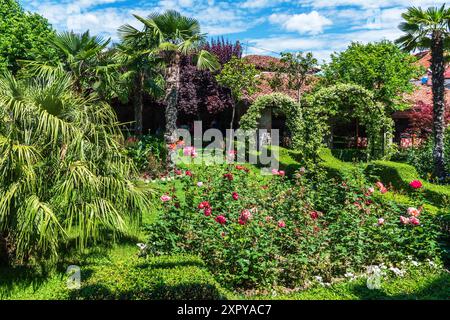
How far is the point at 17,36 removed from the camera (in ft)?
59.5

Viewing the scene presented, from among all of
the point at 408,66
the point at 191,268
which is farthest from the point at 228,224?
the point at 408,66

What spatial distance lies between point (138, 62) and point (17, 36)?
6746 millimetres

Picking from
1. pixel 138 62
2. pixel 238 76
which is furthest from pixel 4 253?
pixel 238 76

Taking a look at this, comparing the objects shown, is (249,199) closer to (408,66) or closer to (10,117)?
(10,117)

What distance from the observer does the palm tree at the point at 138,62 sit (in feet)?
46.8

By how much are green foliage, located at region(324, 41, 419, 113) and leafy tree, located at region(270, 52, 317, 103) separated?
143cm

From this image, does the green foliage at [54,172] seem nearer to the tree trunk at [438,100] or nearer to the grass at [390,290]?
the grass at [390,290]

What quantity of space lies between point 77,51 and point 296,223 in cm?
1016

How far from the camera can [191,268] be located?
506 centimetres

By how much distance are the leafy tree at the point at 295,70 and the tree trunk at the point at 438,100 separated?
7.55 m

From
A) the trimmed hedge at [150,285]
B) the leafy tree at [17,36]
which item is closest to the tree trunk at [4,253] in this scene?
the trimmed hedge at [150,285]

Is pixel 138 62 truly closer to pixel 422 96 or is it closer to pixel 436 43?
pixel 436 43

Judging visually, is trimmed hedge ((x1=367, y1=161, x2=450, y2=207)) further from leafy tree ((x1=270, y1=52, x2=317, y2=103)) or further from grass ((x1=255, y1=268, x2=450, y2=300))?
leafy tree ((x1=270, y1=52, x2=317, y2=103))
